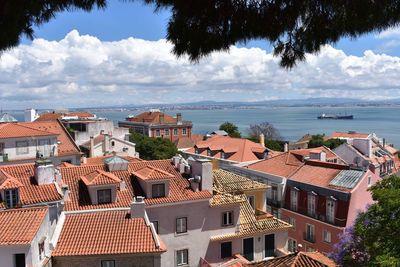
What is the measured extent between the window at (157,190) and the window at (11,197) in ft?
20.4

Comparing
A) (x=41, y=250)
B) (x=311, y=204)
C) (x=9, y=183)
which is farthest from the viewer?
(x=311, y=204)

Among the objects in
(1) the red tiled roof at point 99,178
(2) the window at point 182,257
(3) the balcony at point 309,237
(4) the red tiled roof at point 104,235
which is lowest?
(3) the balcony at point 309,237

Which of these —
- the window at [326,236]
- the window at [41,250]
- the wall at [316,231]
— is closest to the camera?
the window at [41,250]

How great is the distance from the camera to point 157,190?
72.6 feet

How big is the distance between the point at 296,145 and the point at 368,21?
71.6 metres

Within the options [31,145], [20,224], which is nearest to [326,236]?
[20,224]

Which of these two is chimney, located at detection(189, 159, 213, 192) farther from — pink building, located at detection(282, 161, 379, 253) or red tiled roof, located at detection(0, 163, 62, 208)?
pink building, located at detection(282, 161, 379, 253)

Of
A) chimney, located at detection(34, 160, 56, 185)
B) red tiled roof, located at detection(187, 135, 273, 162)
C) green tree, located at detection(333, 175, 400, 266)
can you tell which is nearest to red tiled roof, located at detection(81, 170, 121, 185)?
chimney, located at detection(34, 160, 56, 185)

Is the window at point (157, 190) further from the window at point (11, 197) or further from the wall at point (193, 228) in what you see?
the window at point (11, 197)

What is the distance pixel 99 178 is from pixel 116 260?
5371 millimetres

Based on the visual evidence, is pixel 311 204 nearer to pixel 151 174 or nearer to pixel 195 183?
pixel 195 183

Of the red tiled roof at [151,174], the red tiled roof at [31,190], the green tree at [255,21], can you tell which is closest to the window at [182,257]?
the red tiled roof at [151,174]

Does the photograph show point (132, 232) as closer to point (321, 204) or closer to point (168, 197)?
point (168, 197)

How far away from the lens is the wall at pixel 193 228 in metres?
21.8
